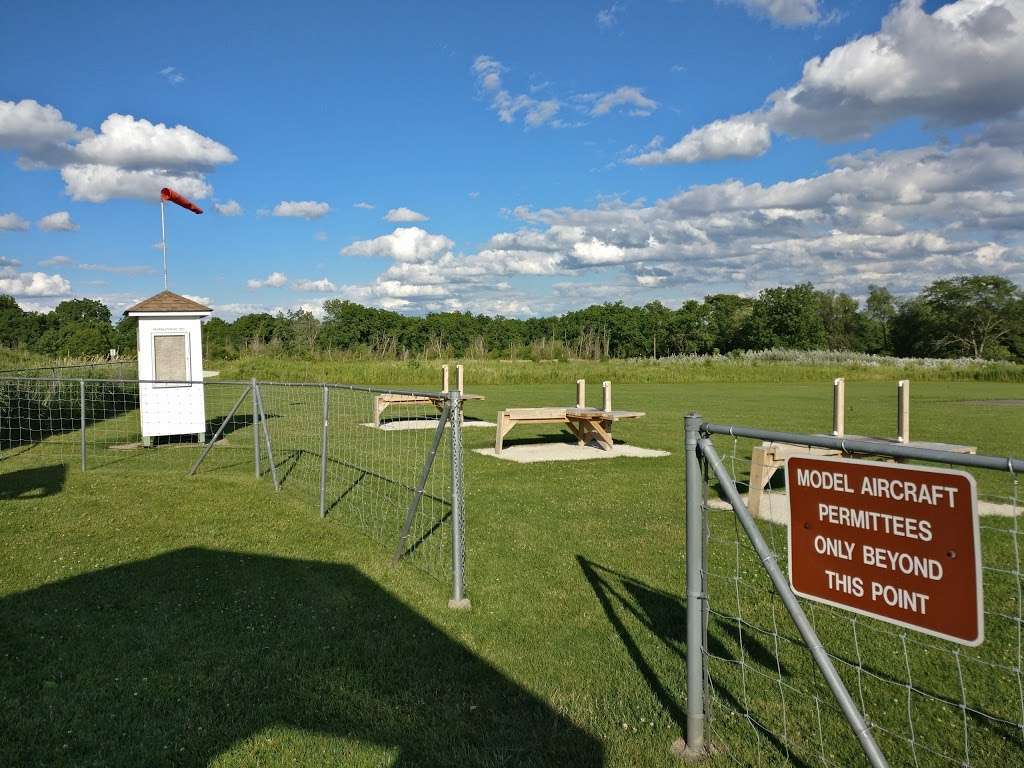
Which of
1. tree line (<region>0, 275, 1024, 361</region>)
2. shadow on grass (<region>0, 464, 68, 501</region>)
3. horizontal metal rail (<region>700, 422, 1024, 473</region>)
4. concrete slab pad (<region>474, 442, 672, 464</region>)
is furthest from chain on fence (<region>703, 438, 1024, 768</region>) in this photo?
tree line (<region>0, 275, 1024, 361</region>)

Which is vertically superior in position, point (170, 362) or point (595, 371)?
point (170, 362)

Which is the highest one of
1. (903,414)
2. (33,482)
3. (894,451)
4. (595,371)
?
(894,451)

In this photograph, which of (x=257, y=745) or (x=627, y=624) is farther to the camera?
(x=627, y=624)

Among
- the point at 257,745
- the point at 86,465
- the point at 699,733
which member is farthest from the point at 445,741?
the point at 86,465

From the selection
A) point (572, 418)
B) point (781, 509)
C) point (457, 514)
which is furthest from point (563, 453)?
point (457, 514)

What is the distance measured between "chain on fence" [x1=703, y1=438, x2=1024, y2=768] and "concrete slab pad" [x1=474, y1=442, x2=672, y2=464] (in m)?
6.38

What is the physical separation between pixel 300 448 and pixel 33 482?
4.18m

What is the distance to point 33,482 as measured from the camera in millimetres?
10227

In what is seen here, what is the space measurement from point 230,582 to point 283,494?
3599mm

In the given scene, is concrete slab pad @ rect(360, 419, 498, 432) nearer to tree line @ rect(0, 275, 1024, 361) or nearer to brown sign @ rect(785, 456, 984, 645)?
brown sign @ rect(785, 456, 984, 645)

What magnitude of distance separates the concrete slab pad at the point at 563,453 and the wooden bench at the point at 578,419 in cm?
20

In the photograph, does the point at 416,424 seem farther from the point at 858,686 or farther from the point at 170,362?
the point at 858,686

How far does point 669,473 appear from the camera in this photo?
1064 centimetres

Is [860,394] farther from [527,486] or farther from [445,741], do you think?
[445,741]
